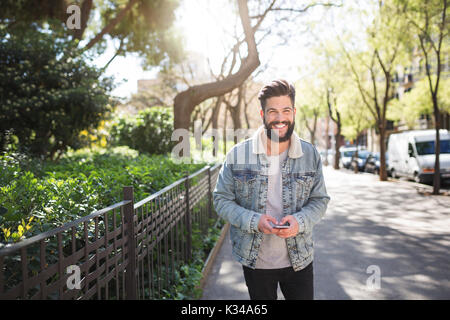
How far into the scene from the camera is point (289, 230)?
7.98ft

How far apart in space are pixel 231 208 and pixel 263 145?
462mm

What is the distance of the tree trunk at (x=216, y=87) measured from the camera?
9.72 meters

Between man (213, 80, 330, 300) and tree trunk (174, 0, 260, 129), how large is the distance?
23.5 ft

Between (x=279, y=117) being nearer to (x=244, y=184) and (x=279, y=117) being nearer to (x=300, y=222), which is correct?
(x=244, y=184)

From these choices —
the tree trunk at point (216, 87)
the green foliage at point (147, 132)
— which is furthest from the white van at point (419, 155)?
the tree trunk at point (216, 87)

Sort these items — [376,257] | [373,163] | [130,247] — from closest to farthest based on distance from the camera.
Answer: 1. [130,247]
2. [376,257]
3. [373,163]

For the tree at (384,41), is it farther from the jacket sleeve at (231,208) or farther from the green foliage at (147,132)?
the jacket sleeve at (231,208)

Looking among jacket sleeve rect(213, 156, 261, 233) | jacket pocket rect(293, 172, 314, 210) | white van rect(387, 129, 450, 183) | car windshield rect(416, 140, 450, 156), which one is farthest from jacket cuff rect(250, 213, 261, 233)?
car windshield rect(416, 140, 450, 156)

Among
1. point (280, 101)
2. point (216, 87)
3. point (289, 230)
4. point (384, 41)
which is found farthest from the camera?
point (384, 41)

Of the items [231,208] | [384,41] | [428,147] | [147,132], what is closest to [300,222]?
[231,208]

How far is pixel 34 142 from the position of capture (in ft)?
30.1

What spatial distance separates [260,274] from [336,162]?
36.2m

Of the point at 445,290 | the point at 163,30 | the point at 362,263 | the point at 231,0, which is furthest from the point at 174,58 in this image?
the point at 445,290
